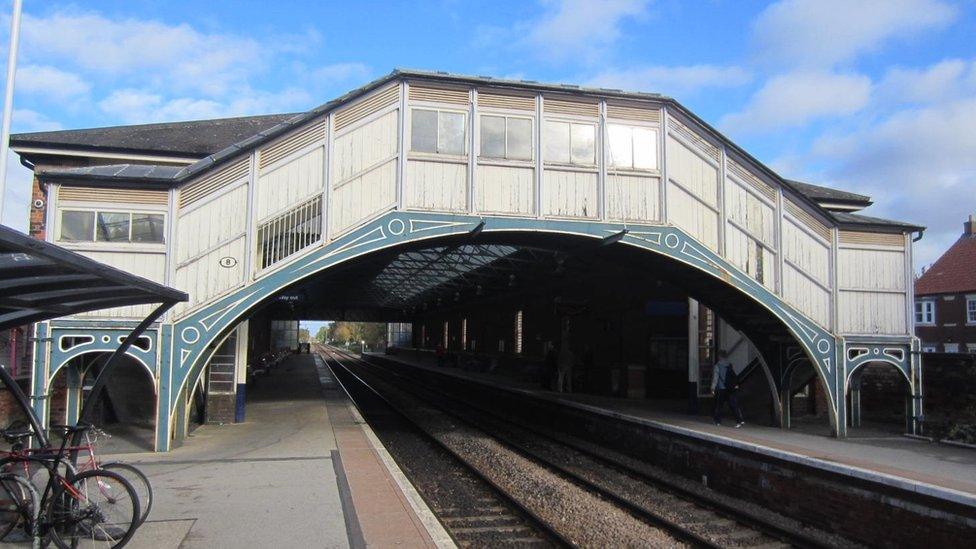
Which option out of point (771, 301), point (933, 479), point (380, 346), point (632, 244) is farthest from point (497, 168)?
point (380, 346)

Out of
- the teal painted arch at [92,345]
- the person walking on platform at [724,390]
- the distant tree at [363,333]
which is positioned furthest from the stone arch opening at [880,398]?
the distant tree at [363,333]

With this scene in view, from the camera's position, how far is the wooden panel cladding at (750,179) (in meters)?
14.2

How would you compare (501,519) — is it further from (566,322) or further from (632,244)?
(566,322)

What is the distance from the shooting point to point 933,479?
865 centimetres

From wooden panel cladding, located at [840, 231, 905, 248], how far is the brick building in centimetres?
2199

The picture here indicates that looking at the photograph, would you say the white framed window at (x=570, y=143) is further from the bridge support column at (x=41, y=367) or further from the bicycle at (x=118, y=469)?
the bicycle at (x=118, y=469)

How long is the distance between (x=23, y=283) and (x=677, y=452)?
11.1 metres

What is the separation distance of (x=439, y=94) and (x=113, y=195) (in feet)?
18.8

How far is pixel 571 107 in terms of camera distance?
13.3 m

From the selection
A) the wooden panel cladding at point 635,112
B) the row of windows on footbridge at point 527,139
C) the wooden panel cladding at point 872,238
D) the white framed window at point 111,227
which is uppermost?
the wooden panel cladding at point 635,112

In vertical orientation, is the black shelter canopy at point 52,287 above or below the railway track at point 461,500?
above

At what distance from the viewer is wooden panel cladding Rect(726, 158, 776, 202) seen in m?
14.2

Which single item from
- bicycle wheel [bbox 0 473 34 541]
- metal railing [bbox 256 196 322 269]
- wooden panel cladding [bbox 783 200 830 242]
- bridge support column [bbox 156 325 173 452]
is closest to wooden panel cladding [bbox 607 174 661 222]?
wooden panel cladding [bbox 783 200 830 242]

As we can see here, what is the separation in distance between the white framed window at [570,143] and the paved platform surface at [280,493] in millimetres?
6227
